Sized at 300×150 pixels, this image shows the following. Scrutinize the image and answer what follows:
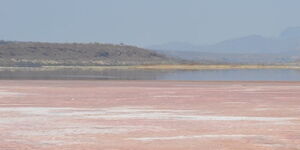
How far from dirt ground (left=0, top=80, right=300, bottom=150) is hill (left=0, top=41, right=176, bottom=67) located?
97666 millimetres

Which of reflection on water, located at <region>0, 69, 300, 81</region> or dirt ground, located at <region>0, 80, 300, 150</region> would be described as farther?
reflection on water, located at <region>0, 69, 300, 81</region>

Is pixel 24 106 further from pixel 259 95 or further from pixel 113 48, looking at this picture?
pixel 113 48

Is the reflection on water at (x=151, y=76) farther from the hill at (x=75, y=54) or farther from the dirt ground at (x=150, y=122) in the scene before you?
the hill at (x=75, y=54)

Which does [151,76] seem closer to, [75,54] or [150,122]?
[150,122]

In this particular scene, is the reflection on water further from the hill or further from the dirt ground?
the hill

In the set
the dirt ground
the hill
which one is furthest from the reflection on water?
the hill

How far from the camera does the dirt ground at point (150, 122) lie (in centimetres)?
1964

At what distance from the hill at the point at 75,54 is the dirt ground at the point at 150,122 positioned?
97666mm

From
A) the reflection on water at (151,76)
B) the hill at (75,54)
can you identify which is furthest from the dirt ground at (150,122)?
the hill at (75,54)

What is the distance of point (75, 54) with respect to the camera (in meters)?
150

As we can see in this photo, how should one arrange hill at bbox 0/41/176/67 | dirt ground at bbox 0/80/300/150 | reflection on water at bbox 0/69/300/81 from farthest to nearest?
hill at bbox 0/41/176/67 < reflection on water at bbox 0/69/300/81 < dirt ground at bbox 0/80/300/150

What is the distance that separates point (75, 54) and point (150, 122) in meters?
126

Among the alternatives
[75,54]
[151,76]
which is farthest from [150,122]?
[75,54]

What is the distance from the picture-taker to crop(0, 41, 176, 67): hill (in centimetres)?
13788
